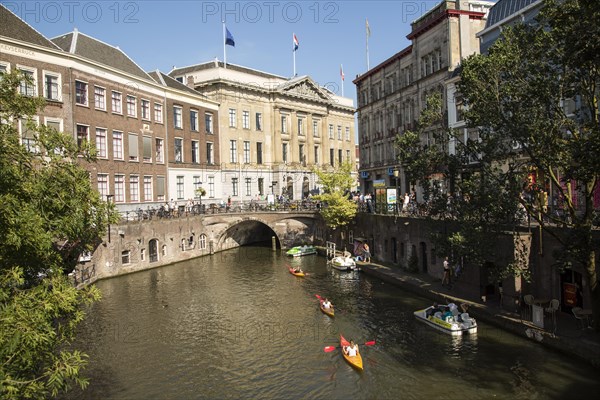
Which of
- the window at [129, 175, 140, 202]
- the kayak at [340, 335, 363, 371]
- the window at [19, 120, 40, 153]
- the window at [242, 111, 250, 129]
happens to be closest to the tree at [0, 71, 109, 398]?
the window at [19, 120, 40, 153]

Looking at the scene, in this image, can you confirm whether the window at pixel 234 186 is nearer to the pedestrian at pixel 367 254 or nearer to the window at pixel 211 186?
the window at pixel 211 186

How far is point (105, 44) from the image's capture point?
51.2 m

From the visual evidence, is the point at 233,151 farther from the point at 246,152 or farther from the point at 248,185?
the point at 248,185

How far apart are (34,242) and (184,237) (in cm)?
3855

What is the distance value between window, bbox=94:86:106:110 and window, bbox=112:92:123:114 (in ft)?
4.14

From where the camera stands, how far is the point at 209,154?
2501 inches

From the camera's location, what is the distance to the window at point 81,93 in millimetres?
43406

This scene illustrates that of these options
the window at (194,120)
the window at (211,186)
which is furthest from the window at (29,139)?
the window at (211,186)

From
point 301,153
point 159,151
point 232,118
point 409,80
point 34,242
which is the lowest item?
point 34,242

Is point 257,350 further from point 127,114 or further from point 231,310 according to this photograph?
point 127,114

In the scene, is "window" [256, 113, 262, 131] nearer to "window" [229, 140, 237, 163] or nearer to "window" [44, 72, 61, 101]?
"window" [229, 140, 237, 163]

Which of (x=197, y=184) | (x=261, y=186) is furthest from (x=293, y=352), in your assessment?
(x=261, y=186)

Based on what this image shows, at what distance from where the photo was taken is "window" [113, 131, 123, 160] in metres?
47.9

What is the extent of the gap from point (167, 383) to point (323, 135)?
65.9 m
